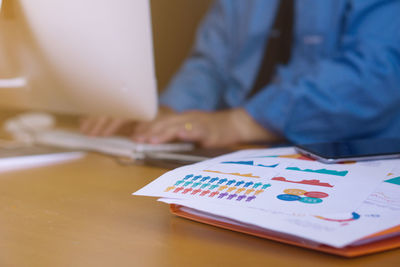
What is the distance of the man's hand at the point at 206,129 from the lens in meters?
0.99

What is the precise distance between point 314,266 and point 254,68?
1.00 metres

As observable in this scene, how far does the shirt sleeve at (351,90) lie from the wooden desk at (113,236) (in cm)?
49

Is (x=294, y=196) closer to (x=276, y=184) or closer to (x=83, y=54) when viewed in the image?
(x=276, y=184)

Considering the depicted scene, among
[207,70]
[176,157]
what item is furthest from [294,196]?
[207,70]

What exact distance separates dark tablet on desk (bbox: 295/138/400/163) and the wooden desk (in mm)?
194

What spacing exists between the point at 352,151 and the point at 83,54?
49 centimetres

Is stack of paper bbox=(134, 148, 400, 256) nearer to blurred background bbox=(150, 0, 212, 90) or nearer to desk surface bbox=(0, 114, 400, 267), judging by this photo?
desk surface bbox=(0, 114, 400, 267)

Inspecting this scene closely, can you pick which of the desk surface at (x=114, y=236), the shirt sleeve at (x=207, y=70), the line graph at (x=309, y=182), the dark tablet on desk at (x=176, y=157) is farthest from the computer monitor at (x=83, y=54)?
the shirt sleeve at (x=207, y=70)

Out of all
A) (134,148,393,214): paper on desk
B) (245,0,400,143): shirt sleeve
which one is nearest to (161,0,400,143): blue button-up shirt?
(245,0,400,143): shirt sleeve

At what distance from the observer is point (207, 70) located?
1.44 meters

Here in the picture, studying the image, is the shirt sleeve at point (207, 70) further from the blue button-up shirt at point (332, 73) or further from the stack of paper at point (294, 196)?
the stack of paper at point (294, 196)

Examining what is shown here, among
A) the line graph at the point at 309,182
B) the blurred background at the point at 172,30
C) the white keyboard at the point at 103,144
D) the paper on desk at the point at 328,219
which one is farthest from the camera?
the blurred background at the point at 172,30

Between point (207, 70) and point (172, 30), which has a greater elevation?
point (172, 30)

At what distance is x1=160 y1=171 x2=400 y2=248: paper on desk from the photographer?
384 millimetres
